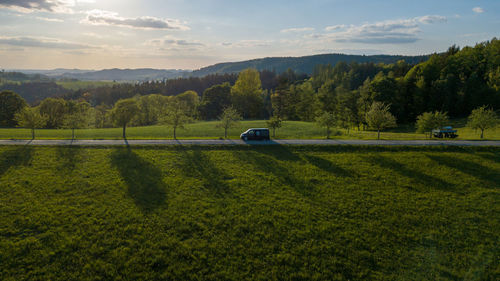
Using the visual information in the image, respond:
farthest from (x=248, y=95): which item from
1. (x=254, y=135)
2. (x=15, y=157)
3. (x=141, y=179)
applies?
(x=141, y=179)

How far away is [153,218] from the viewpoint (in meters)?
17.5

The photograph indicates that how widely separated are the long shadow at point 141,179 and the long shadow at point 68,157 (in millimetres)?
3543

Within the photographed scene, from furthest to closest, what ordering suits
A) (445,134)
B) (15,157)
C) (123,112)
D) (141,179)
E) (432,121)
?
(432,121) → (445,134) → (123,112) → (15,157) → (141,179)

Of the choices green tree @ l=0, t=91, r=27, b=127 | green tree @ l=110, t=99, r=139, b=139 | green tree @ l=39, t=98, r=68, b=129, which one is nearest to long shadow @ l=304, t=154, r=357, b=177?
green tree @ l=110, t=99, r=139, b=139

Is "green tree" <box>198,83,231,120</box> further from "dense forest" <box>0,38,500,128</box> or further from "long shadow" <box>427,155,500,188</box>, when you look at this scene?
"long shadow" <box>427,155,500,188</box>

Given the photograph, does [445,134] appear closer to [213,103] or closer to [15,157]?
[15,157]

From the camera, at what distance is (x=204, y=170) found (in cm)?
2570

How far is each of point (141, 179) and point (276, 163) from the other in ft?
44.0

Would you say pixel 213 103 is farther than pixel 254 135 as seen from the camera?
Yes

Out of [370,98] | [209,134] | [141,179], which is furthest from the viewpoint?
[370,98]

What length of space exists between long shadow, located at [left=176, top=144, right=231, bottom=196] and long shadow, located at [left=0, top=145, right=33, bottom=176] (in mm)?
15588

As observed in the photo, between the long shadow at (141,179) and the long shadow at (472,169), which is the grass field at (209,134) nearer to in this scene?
the long shadow at (472,169)

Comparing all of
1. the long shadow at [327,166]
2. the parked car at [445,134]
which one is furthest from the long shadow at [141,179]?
the parked car at [445,134]

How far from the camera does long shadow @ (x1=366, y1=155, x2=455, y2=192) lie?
23.0 meters
